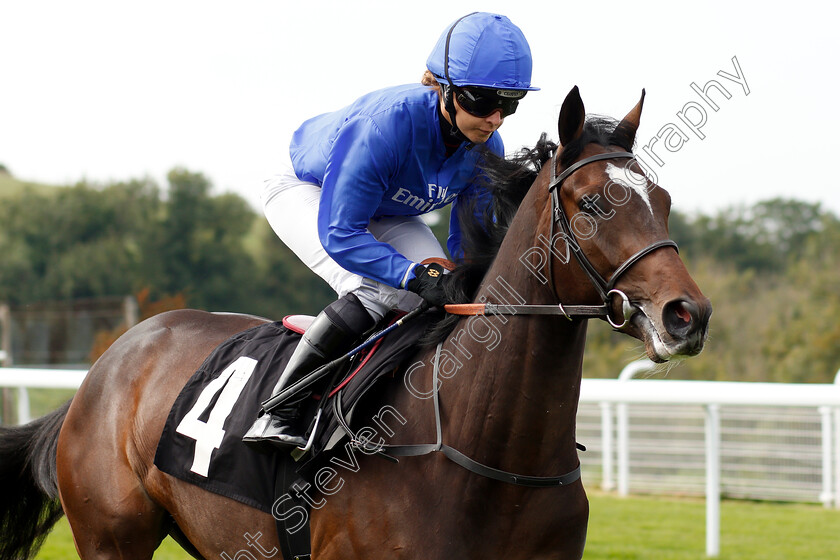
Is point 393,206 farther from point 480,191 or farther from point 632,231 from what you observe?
point 632,231

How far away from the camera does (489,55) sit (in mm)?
2518

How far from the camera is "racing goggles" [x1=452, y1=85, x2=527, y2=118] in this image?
2551 mm

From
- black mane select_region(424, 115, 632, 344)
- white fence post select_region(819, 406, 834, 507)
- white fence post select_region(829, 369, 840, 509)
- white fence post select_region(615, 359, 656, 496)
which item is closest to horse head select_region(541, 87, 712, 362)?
black mane select_region(424, 115, 632, 344)

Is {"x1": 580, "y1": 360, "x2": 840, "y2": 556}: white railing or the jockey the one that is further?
{"x1": 580, "y1": 360, "x2": 840, "y2": 556}: white railing

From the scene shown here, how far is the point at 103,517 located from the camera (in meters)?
3.33

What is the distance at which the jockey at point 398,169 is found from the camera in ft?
8.36

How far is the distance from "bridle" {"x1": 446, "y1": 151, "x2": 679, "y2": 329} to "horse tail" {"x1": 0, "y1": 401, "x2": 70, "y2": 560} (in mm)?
2468

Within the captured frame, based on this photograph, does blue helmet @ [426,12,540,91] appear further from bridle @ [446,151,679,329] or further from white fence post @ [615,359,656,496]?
white fence post @ [615,359,656,496]

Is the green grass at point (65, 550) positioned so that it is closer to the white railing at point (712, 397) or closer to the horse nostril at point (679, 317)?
the white railing at point (712, 397)

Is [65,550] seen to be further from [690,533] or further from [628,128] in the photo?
[628,128]

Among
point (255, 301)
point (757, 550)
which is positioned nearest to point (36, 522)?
point (757, 550)

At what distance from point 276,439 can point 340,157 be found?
3.02ft

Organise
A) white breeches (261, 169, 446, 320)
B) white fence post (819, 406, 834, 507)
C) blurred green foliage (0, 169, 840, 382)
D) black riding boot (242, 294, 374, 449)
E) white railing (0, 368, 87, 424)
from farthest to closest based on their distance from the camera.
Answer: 1. blurred green foliage (0, 169, 840, 382)
2. white fence post (819, 406, 834, 507)
3. white railing (0, 368, 87, 424)
4. white breeches (261, 169, 446, 320)
5. black riding boot (242, 294, 374, 449)

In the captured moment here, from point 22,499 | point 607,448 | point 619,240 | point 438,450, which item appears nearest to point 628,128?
point 619,240
